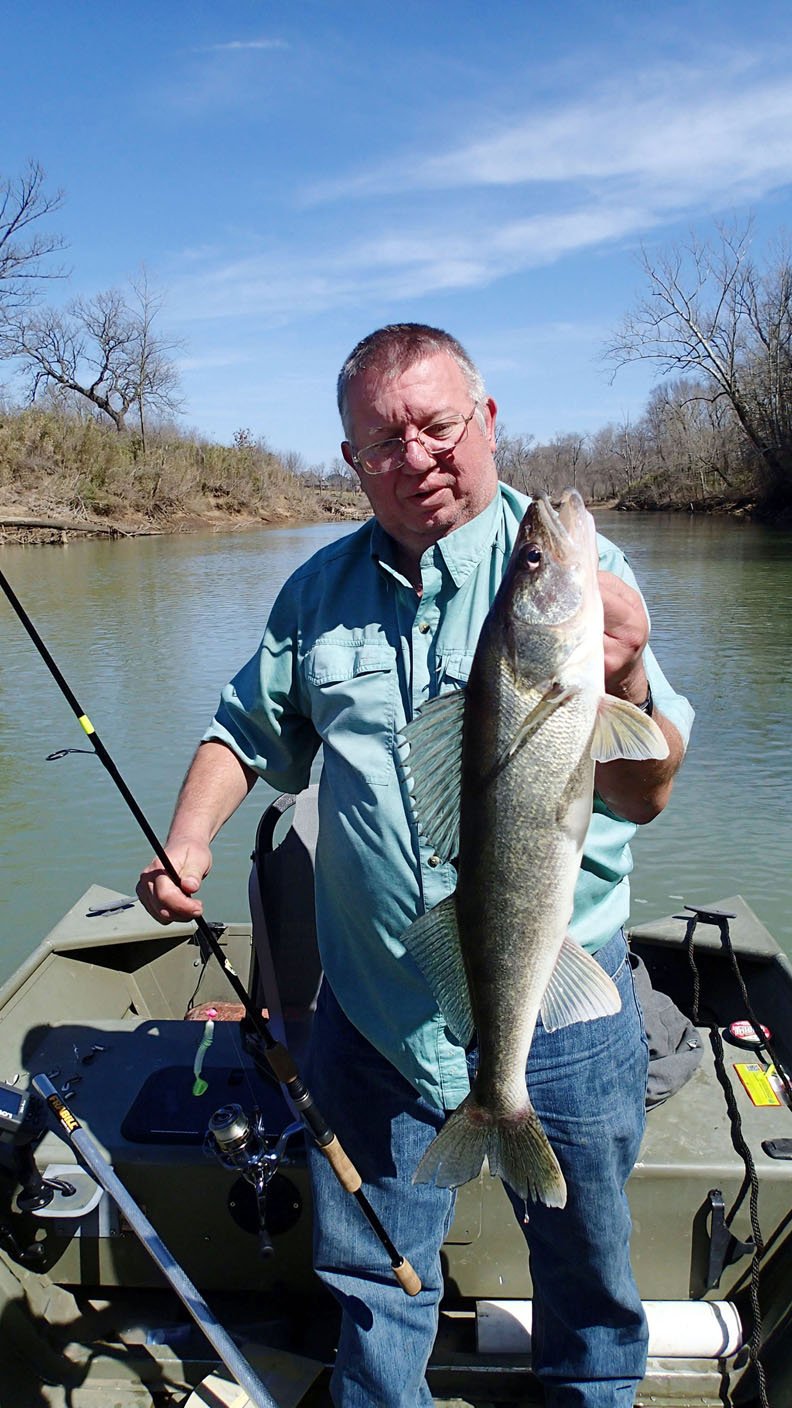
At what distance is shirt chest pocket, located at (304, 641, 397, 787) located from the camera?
7.72 ft

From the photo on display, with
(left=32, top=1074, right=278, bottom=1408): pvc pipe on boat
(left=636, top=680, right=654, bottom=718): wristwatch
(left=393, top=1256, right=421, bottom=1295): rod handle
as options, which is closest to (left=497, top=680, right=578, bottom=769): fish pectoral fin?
(left=636, top=680, right=654, bottom=718): wristwatch

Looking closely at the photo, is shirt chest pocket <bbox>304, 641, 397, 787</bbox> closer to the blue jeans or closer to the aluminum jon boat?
the blue jeans

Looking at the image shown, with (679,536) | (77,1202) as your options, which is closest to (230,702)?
(77,1202)

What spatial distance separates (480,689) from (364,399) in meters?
0.90

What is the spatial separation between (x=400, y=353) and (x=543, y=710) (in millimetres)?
1038

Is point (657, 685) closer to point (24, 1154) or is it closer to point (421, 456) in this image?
point (421, 456)

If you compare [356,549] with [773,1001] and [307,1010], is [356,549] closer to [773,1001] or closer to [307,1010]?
[307,1010]

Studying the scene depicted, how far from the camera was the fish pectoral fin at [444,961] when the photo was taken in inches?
84.4

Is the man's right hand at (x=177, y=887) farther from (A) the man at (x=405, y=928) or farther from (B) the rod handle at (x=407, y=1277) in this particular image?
(B) the rod handle at (x=407, y=1277)

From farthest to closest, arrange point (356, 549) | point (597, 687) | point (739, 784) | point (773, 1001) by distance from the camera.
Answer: point (739, 784)
point (773, 1001)
point (356, 549)
point (597, 687)

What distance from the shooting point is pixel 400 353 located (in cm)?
240

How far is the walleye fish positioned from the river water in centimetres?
570

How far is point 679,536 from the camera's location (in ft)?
127

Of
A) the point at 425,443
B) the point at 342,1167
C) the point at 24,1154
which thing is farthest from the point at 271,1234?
the point at 425,443
